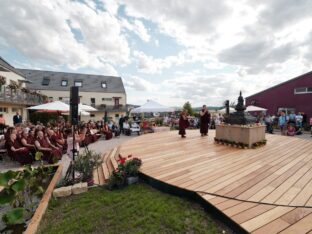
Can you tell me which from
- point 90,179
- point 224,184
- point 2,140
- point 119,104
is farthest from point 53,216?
point 119,104

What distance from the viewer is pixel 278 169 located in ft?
14.3

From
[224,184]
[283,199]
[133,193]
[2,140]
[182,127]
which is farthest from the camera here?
[182,127]

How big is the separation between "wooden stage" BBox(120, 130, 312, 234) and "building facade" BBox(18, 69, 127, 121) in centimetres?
2965

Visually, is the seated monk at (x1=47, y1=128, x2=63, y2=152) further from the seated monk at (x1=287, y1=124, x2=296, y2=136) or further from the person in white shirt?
the seated monk at (x1=287, y1=124, x2=296, y2=136)

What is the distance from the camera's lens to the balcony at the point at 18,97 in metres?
17.2

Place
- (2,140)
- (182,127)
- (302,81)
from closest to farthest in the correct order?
(2,140), (182,127), (302,81)

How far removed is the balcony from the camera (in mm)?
17250

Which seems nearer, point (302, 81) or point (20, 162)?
point (20, 162)

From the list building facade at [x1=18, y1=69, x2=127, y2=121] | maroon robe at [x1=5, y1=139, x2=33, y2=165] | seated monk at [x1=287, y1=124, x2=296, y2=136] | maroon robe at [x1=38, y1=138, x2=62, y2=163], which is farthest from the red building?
building facade at [x1=18, y1=69, x2=127, y2=121]

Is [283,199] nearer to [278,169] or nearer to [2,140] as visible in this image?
[278,169]

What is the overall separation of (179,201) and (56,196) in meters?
2.50

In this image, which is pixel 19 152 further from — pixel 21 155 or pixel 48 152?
pixel 48 152

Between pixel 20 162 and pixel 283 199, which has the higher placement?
pixel 283 199

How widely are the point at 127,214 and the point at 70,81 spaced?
122 ft
